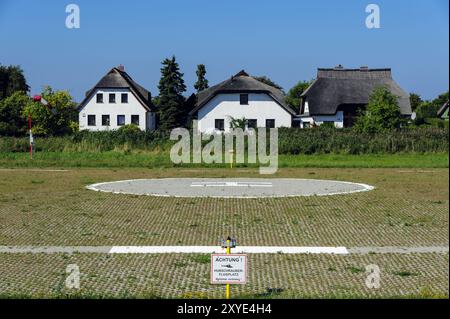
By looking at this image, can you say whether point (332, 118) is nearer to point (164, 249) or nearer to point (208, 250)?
point (208, 250)

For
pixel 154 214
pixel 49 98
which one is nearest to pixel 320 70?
→ pixel 49 98

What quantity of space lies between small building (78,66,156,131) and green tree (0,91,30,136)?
3087 millimetres

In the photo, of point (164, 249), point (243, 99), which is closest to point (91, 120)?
point (243, 99)

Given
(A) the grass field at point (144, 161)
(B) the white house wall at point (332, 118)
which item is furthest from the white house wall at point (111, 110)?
→ (B) the white house wall at point (332, 118)

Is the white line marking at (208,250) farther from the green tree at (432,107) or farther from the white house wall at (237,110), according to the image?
the white house wall at (237,110)

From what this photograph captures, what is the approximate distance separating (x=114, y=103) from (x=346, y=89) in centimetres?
2209

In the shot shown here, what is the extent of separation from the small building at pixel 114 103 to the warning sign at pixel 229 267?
71.9 feet

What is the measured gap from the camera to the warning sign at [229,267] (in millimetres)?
6605

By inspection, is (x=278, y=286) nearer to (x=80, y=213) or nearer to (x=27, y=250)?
(x=27, y=250)

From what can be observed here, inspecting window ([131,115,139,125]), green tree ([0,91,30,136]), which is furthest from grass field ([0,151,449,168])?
window ([131,115,139,125])

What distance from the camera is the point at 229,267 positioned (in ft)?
21.7

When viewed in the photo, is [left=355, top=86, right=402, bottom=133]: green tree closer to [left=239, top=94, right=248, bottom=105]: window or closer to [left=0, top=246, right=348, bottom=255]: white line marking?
[left=239, top=94, right=248, bottom=105]: window

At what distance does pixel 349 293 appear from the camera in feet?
26.7

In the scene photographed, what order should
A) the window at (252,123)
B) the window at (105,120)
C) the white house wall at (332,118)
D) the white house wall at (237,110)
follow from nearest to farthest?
the window at (105,120) < the white house wall at (332,118) < the window at (252,123) < the white house wall at (237,110)
